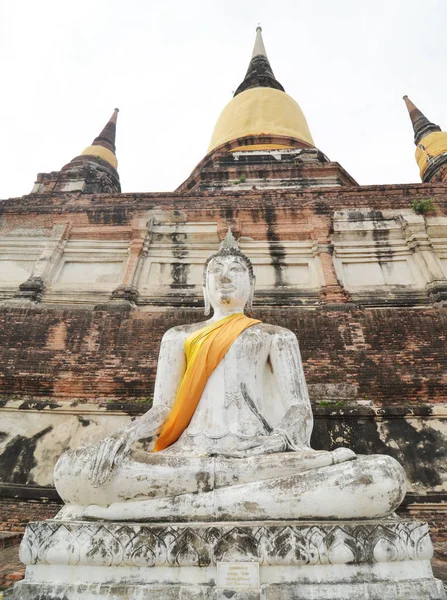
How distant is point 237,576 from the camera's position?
244cm

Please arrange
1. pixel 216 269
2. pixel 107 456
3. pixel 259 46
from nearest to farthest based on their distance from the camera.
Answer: pixel 107 456, pixel 216 269, pixel 259 46

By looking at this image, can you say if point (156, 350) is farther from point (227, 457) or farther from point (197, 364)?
point (227, 457)

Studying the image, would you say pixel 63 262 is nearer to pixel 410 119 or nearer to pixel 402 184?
pixel 402 184

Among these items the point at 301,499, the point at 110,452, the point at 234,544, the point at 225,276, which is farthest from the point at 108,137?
the point at 234,544

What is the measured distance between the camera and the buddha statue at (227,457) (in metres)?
2.80

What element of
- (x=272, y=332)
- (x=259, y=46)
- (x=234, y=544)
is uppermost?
(x=259, y=46)

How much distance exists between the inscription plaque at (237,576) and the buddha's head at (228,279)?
279 cm

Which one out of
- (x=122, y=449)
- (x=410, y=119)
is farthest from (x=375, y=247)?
(x=410, y=119)

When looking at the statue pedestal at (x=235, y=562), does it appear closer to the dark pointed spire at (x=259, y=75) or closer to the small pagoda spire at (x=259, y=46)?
the dark pointed spire at (x=259, y=75)

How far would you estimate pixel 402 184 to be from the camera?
1043 cm

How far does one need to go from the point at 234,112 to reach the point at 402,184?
38.5 ft

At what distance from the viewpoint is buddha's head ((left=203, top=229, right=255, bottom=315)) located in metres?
4.83

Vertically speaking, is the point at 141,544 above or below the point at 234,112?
below

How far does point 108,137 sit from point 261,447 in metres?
19.4
